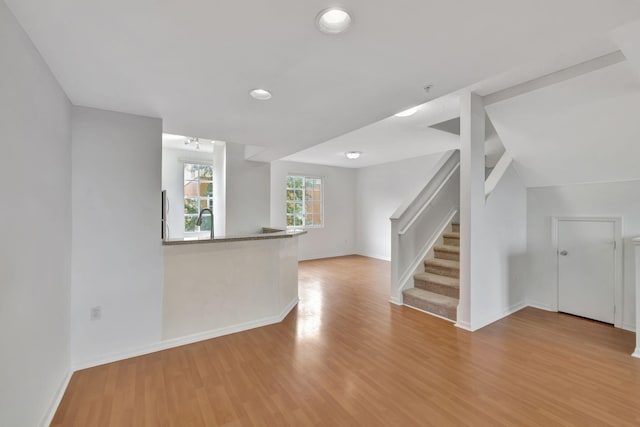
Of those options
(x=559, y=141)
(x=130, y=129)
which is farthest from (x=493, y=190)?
(x=130, y=129)

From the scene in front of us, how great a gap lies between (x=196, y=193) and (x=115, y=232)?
3992mm

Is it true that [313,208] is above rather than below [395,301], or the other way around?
above

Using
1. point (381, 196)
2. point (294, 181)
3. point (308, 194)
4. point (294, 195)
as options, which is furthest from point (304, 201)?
point (381, 196)

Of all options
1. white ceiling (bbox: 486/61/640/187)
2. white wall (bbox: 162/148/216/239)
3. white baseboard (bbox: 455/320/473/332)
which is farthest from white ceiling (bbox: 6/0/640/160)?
white wall (bbox: 162/148/216/239)

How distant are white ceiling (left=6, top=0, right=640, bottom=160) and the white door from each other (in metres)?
2.10

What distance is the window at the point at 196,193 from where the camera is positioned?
610cm

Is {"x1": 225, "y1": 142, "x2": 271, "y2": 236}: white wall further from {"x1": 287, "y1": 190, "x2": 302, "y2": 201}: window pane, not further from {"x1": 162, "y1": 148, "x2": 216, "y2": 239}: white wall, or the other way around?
{"x1": 287, "y1": 190, "x2": 302, "y2": 201}: window pane

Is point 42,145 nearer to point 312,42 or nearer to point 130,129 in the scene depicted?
point 130,129

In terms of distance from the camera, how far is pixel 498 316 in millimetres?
3328

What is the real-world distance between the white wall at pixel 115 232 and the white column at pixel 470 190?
3122 millimetres

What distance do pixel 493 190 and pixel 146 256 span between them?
3761 millimetres

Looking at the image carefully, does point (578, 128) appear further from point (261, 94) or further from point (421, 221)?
point (261, 94)

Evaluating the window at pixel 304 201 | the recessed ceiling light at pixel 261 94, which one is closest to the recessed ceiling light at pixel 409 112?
the recessed ceiling light at pixel 261 94

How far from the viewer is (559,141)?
289 cm
